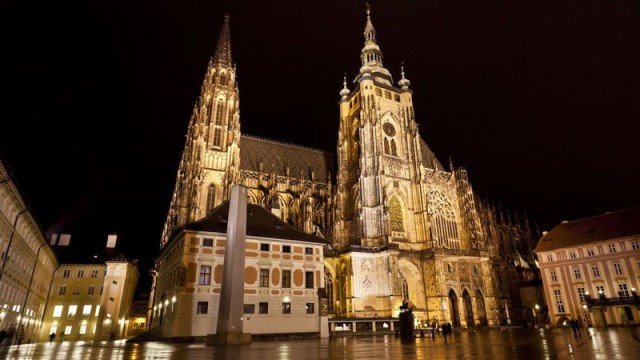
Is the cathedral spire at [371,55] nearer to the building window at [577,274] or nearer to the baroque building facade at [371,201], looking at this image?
the baroque building facade at [371,201]

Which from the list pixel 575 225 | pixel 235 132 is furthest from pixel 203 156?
pixel 575 225

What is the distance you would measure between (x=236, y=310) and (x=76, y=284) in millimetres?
44549

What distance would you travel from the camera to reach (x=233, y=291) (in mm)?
20031

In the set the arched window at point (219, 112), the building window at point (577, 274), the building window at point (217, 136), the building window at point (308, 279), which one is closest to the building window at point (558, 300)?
the building window at point (577, 274)

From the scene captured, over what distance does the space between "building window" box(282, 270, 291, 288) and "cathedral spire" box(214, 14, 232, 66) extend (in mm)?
39033

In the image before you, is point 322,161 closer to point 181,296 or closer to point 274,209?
point 274,209

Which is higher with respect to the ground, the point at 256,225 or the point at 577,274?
the point at 256,225

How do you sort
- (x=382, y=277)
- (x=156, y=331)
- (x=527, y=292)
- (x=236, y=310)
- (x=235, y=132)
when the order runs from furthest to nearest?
(x=527, y=292) < (x=235, y=132) < (x=382, y=277) < (x=156, y=331) < (x=236, y=310)

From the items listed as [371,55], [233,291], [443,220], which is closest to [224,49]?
[371,55]

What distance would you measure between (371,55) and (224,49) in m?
23.7

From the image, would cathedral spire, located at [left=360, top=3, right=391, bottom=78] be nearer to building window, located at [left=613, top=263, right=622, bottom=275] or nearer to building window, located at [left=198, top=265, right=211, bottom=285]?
building window, located at [left=613, top=263, right=622, bottom=275]

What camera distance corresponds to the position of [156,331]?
2923 centimetres

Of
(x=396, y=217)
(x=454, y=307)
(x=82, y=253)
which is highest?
(x=396, y=217)

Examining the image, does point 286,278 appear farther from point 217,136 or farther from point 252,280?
point 217,136
